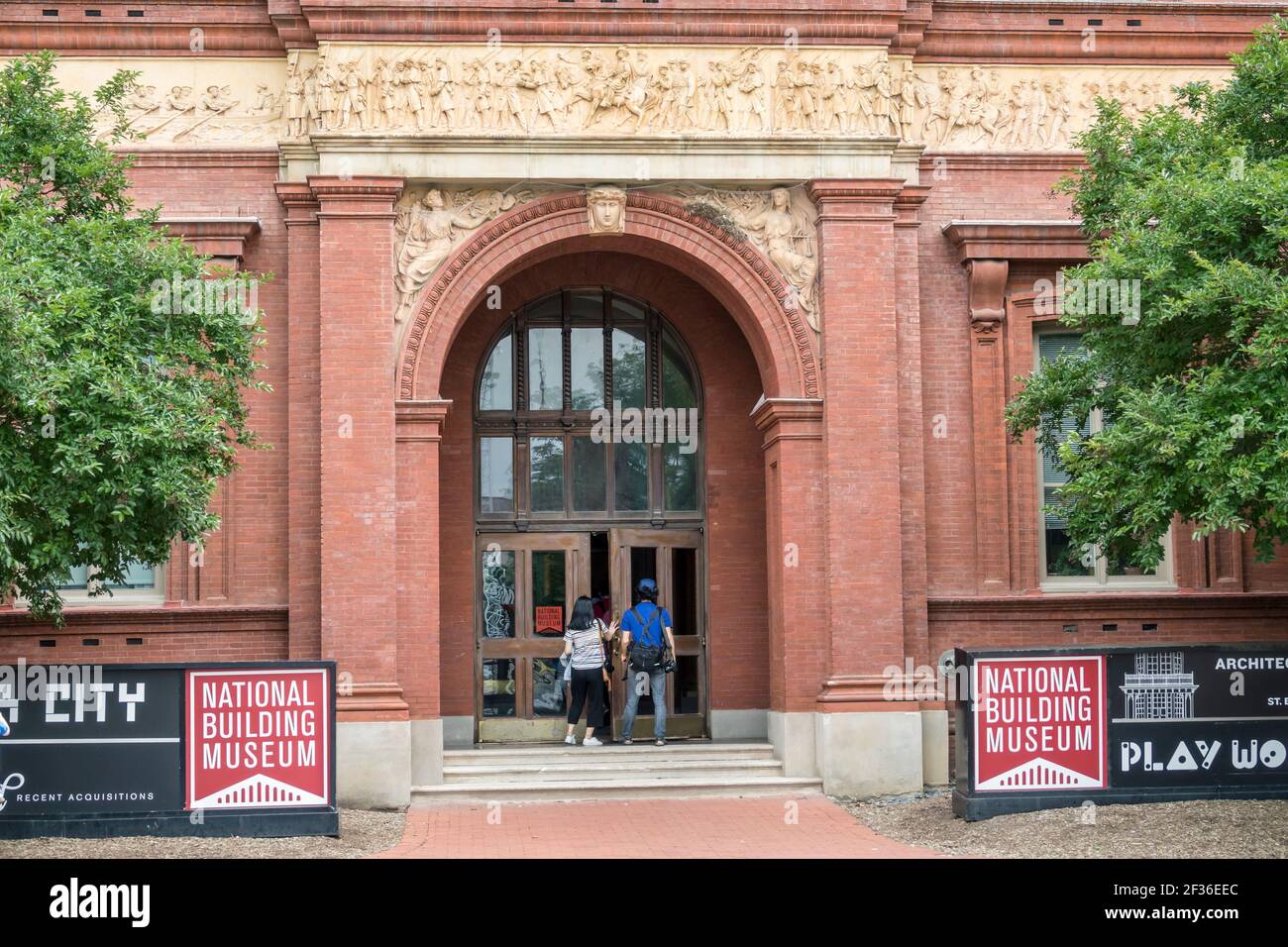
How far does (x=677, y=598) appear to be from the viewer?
58.5 ft

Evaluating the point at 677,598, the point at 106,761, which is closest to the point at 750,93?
the point at 677,598

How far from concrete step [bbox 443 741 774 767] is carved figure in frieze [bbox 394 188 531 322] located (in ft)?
15.9

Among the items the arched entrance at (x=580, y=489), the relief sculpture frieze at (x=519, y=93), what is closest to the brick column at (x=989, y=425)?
the relief sculpture frieze at (x=519, y=93)

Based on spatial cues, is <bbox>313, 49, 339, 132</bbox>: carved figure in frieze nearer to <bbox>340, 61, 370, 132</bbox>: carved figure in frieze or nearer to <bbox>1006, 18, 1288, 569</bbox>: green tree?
<bbox>340, 61, 370, 132</bbox>: carved figure in frieze

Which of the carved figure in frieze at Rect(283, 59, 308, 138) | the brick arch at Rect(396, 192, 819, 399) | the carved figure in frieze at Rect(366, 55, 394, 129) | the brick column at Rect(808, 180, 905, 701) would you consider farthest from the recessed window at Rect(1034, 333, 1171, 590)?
the carved figure in frieze at Rect(283, 59, 308, 138)

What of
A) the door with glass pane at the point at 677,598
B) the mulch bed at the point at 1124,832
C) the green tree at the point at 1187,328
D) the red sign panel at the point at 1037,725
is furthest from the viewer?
the door with glass pane at the point at 677,598

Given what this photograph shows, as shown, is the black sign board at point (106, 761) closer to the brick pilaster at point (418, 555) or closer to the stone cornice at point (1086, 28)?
the brick pilaster at point (418, 555)

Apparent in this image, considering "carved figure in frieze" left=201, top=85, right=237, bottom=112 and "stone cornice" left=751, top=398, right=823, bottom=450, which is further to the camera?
"carved figure in frieze" left=201, top=85, right=237, bottom=112

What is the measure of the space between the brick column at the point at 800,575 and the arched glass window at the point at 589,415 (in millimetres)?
2198

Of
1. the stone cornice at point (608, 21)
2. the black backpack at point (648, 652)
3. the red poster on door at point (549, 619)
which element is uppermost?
the stone cornice at point (608, 21)

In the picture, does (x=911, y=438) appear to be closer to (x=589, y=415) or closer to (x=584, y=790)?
(x=589, y=415)

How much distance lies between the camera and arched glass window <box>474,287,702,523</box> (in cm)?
1777

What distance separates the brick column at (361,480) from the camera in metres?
14.7

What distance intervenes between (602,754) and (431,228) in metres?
6.06
